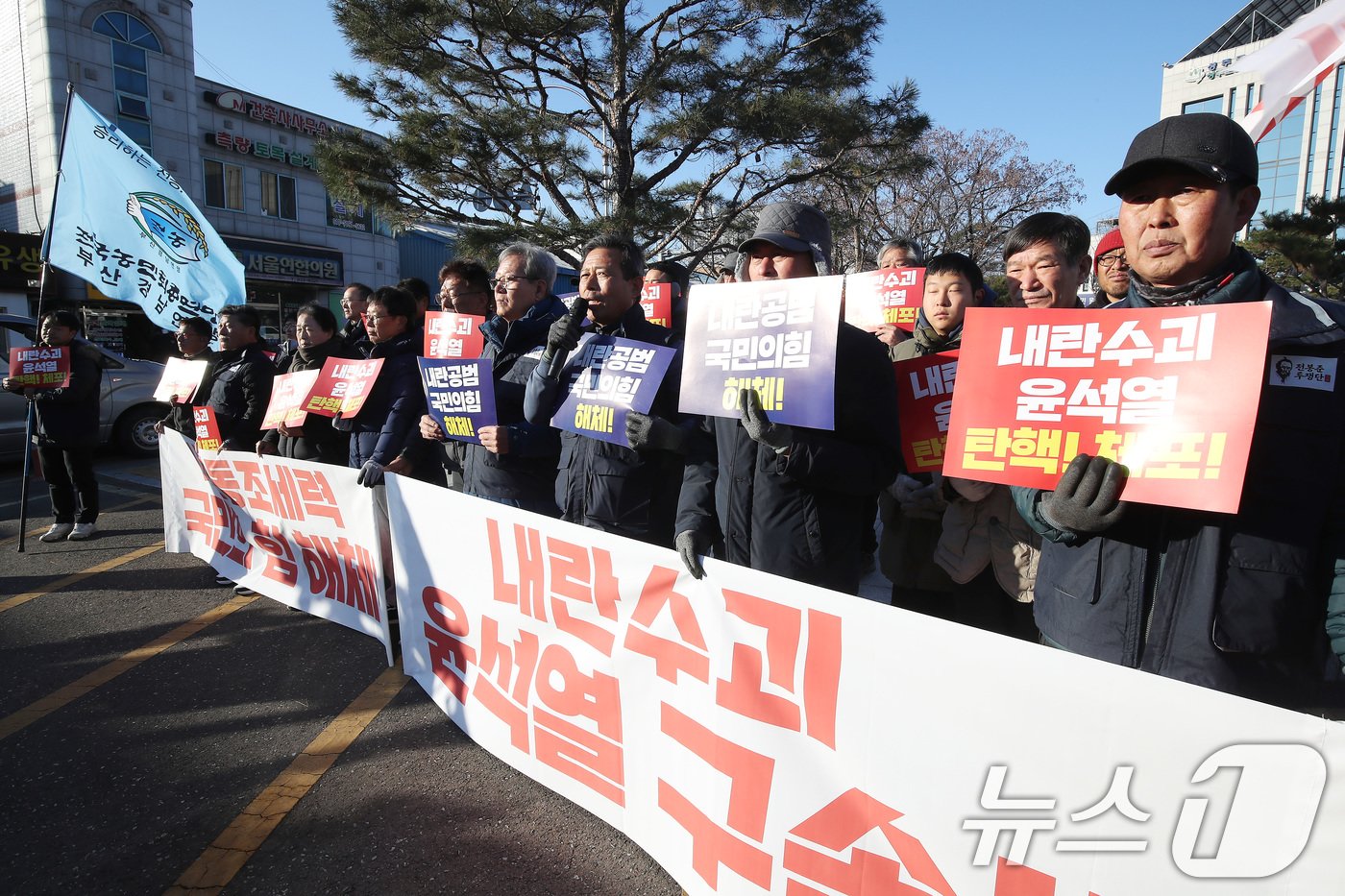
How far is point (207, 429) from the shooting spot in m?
4.72

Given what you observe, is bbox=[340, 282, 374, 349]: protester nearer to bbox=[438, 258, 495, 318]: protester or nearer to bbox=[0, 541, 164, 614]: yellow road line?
bbox=[438, 258, 495, 318]: protester

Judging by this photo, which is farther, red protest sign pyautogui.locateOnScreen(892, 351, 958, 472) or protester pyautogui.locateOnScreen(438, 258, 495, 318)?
protester pyautogui.locateOnScreen(438, 258, 495, 318)

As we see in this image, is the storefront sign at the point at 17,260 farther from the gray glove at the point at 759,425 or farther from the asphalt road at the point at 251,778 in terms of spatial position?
the gray glove at the point at 759,425

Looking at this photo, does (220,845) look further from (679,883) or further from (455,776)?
(679,883)

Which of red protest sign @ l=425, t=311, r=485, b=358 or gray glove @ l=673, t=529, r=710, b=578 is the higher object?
red protest sign @ l=425, t=311, r=485, b=358

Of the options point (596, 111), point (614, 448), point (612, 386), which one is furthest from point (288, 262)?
point (612, 386)

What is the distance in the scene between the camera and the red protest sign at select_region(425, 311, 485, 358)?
145 inches

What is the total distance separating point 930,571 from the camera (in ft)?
9.30

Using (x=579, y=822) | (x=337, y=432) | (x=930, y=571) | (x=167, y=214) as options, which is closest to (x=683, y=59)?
(x=167, y=214)

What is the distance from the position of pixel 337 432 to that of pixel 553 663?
276 cm

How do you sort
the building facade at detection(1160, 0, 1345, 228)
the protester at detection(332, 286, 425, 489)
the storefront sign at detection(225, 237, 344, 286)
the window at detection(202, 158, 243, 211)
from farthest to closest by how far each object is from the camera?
the building facade at detection(1160, 0, 1345, 228), the storefront sign at detection(225, 237, 344, 286), the window at detection(202, 158, 243, 211), the protester at detection(332, 286, 425, 489)

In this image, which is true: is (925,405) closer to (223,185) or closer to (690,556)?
(690,556)

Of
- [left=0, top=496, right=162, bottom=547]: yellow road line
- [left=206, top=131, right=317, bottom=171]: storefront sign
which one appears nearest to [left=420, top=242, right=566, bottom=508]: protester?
[left=0, top=496, right=162, bottom=547]: yellow road line

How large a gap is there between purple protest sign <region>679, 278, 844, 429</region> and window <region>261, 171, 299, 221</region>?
2581cm
